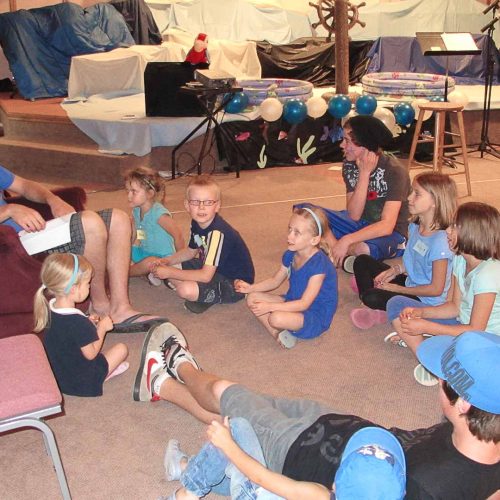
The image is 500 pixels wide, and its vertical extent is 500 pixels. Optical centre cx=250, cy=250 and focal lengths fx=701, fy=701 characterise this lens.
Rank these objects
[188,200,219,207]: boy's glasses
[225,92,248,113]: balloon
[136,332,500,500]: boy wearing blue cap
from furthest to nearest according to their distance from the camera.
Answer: [225,92,248,113]: balloon → [188,200,219,207]: boy's glasses → [136,332,500,500]: boy wearing blue cap

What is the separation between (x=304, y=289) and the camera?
9.81ft

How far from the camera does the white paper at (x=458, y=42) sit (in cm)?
597

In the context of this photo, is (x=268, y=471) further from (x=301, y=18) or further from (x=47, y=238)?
(x=301, y=18)

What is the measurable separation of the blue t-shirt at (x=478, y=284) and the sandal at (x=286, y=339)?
0.71 meters

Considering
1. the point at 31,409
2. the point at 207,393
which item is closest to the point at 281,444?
the point at 207,393

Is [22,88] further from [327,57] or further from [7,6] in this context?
[327,57]

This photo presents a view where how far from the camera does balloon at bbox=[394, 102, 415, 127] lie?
6.26 metres

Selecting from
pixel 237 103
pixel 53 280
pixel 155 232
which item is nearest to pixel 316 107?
pixel 237 103

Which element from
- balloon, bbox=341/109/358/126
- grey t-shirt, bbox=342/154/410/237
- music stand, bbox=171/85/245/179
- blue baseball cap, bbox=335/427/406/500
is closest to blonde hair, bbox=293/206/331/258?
grey t-shirt, bbox=342/154/410/237

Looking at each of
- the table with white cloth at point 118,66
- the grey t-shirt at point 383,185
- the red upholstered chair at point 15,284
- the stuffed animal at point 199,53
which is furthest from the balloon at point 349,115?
the red upholstered chair at point 15,284

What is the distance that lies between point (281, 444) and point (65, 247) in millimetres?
1476

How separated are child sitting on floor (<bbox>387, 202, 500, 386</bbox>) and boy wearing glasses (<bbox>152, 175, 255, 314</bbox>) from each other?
919 millimetres

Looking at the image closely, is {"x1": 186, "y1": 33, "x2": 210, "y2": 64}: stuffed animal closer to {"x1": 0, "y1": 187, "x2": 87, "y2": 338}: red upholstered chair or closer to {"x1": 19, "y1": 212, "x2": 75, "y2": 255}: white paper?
{"x1": 19, "y1": 212, "x2": 75, "y2": 255}: white paper

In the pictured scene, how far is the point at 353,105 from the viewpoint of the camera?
22.0 ft
